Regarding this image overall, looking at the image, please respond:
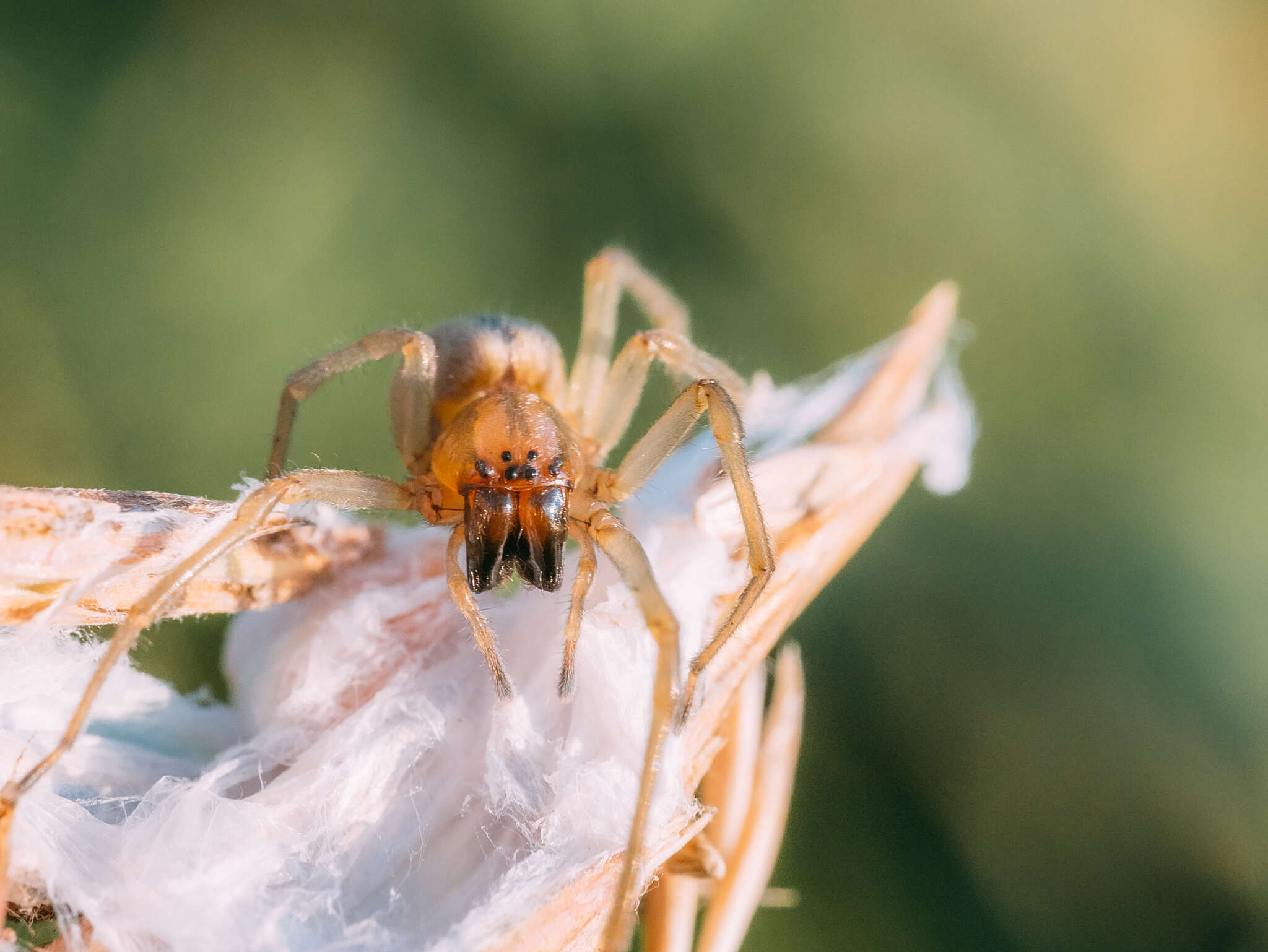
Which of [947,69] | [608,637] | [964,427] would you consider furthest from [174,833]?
[947,69]

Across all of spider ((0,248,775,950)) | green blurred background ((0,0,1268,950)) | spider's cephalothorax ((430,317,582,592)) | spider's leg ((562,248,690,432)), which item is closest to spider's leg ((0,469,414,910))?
spider ((0,248,775,950))

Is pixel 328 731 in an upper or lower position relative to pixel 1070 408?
lower

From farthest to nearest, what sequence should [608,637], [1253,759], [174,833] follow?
[1253,759], [608,637], [174,833]

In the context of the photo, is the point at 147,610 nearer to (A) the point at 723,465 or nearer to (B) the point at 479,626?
(B) the point at 479,626

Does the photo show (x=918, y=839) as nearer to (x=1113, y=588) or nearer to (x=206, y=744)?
(x=1113, y=588)

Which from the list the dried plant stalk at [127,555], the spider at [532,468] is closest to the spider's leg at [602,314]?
the spider at [532,468]

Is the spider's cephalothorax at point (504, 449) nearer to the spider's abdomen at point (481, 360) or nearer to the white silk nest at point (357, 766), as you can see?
the spider's abdomen at point (481, 360)
